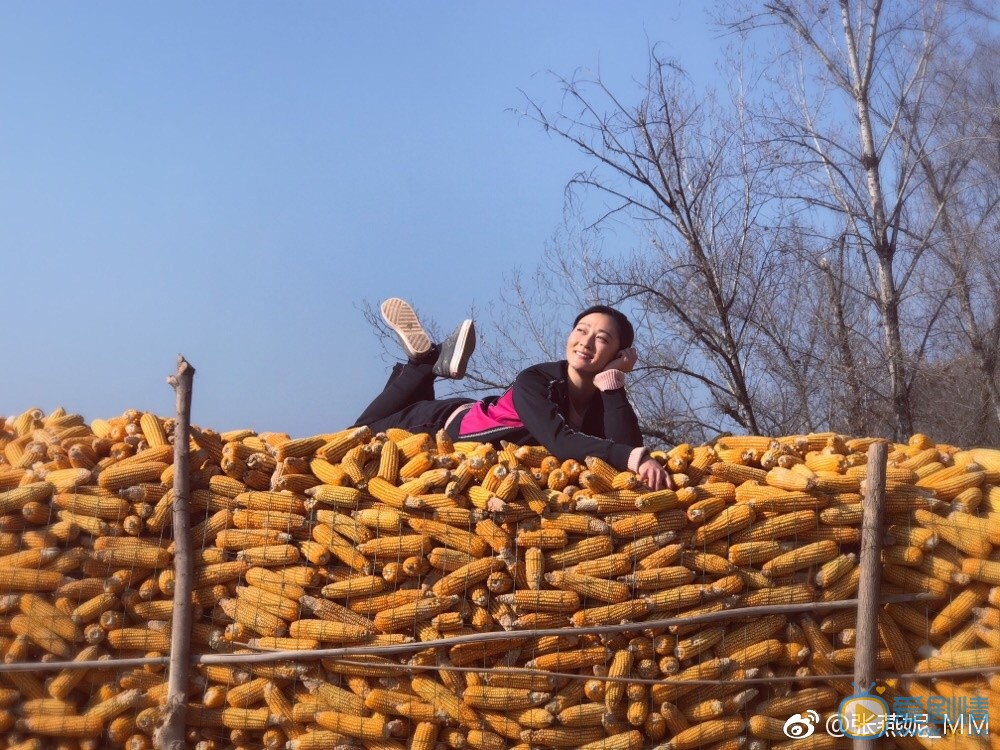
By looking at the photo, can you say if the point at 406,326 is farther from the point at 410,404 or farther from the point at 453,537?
the point at 453,537

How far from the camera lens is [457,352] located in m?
5.43

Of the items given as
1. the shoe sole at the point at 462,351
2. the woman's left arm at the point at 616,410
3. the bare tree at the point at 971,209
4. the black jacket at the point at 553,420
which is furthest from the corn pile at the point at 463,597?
the bare tree at the point at 971,209

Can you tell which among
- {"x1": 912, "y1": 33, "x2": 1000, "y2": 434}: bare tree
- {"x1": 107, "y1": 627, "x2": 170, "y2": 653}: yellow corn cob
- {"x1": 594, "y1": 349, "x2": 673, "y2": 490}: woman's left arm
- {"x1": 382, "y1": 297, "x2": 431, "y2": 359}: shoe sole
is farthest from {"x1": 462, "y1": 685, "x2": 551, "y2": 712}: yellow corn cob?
{"x1": 912, "y1": 33, "x2": 1000, "y2": 434}: bare tree

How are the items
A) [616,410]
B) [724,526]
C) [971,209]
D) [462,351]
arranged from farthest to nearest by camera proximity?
[971,209] < [462,351] < [616,410] < [724,526]

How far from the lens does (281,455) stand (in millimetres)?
4082

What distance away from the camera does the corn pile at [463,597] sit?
3.81 meters

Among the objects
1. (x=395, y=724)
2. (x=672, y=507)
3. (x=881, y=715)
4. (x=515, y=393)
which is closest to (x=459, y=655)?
(x=395, y=724)

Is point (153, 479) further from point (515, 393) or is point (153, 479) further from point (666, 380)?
point (666, 380)

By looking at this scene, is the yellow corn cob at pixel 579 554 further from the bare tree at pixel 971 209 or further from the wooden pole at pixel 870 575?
the bare tree at pixel 971 209

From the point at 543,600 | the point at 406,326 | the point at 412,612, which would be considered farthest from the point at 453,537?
the point at 406,326

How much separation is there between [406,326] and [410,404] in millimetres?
482

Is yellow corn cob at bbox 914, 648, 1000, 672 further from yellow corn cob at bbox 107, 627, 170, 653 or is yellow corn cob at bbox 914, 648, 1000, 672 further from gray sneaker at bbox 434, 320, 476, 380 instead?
yellow corn cob at bbox 107, 627, 170, 653

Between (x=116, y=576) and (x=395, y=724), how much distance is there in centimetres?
128

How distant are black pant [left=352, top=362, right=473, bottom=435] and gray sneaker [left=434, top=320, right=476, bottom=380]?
0.12 metres
